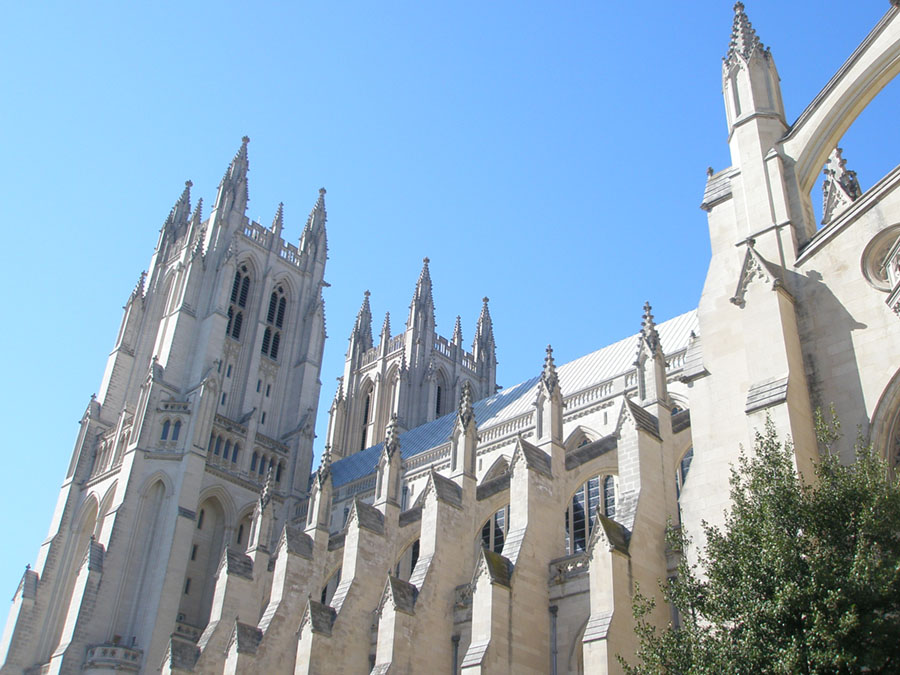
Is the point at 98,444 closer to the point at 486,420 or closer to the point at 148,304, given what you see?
the point at 148,304

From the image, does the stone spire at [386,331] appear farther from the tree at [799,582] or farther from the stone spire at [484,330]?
the tree at [799,582]

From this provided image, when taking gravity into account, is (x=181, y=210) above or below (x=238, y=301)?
above

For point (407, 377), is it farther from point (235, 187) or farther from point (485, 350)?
point (235, 187)

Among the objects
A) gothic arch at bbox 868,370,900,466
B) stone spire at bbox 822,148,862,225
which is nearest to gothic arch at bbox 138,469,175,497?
stone spire at bbox 822,148,862,225

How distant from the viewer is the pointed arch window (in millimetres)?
49000

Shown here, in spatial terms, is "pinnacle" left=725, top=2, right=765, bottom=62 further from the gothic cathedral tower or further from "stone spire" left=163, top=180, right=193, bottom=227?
"stone spire" left=163, top=180, right=193, bottom=227

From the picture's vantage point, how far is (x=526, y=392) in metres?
41.1

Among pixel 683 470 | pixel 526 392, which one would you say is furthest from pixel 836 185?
Answer: pixel 526 392

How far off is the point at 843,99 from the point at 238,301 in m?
36.7

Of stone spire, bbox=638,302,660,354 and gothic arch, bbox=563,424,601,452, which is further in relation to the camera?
gothic arch, bbox=563,424,601,452

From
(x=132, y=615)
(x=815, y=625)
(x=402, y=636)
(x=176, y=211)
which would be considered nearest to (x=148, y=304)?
(x=176, y=211)

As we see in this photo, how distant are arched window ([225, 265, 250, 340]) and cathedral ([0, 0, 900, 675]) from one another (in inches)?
4.9

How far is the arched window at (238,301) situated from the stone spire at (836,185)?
3027 cm

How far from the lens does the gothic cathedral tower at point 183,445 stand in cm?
3566
